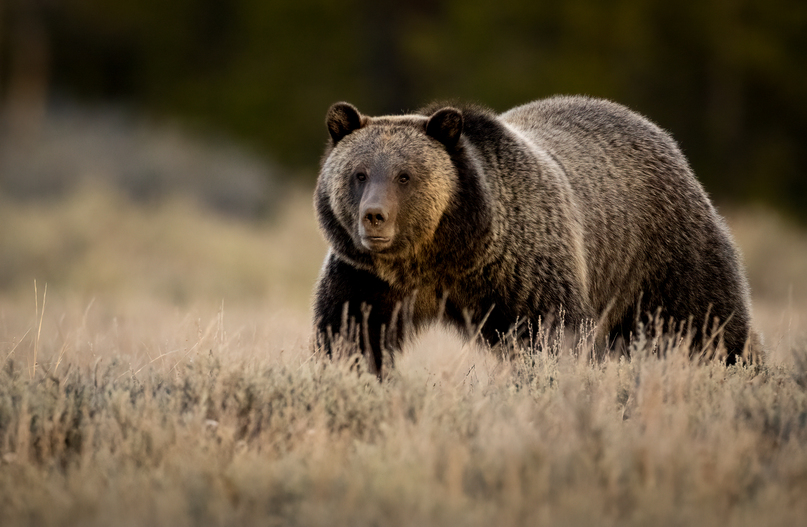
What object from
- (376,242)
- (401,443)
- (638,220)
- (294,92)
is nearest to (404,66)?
(294,92)

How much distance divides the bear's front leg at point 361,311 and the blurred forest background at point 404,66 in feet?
40.1

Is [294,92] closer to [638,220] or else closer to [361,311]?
[638,220]

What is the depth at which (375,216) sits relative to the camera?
4.59 m

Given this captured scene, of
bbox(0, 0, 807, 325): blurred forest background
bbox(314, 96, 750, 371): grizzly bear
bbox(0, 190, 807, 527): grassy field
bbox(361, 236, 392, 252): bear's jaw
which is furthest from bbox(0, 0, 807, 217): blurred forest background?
bbox(0, 190, 807, 527): grassy field

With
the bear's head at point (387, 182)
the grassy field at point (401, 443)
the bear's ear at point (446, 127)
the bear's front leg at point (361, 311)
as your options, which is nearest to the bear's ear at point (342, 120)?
the bear's head at point (387, 182)

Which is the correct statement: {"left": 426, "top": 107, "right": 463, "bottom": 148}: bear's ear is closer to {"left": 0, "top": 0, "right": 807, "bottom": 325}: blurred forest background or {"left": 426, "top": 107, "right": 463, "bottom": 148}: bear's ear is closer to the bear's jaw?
the bear's jaw

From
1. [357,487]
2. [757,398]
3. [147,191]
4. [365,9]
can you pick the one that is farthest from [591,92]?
[357,487]

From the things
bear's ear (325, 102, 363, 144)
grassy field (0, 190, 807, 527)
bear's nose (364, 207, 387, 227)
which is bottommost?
grassy field (0, 190, 807, 527)

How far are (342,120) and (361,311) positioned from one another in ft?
3.63

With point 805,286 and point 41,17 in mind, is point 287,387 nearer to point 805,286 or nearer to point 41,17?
point 805,286

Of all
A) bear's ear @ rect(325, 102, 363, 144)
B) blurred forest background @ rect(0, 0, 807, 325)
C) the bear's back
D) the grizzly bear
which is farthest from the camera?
blurred forest background @ rect(0, 0, 807, 325)

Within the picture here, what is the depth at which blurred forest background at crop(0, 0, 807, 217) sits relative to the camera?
17.1 meters

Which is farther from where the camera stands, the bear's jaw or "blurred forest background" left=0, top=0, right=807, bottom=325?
"blurred forest background" left=0, top=0, right=807, bottom=325

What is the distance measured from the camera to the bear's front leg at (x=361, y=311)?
500cm
